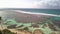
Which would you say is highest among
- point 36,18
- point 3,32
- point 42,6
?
point 42,6

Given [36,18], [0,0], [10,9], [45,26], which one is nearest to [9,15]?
[10,9]

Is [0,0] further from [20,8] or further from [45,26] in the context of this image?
[45,26]

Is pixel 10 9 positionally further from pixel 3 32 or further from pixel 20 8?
pixel 3 32

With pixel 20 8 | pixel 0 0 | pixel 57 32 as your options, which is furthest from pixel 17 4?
pixel 57 32

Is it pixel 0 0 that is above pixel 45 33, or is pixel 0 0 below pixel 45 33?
above

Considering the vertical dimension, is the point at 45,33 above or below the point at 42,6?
below

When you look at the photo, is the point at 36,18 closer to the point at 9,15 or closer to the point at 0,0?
the point at 9,15

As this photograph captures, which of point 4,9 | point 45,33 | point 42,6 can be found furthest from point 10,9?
point 45,33
